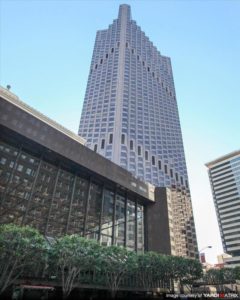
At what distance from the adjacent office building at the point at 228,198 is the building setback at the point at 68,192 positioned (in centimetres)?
8772

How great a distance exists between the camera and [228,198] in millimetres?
153000

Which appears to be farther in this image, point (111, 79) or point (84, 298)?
point (111, 79)

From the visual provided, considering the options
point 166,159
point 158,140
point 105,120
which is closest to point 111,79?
point 105,120

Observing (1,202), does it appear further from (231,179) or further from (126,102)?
(231,179)

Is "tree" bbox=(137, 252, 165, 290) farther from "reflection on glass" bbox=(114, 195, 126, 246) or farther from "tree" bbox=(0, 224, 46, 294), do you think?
"tree" bbox=(0, 224, 46, 294)

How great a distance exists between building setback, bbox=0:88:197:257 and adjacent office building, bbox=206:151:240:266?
3453 inches

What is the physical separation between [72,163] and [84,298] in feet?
93.0

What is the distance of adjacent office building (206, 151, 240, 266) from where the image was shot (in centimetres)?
14125

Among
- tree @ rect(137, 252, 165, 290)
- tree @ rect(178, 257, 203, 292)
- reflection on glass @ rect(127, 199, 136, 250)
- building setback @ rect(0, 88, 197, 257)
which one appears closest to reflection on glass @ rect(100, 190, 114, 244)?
building setback @ rect(0, 88, 197, 257)

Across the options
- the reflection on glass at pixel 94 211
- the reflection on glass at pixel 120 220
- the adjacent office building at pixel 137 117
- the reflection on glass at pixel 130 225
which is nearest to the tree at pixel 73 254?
the reflection on glass at pixel 94 211

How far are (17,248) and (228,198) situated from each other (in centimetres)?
14670

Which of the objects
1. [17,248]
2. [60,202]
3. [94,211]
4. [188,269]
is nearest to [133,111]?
[94,211]

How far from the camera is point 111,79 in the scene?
158m

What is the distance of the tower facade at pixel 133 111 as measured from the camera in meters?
130
